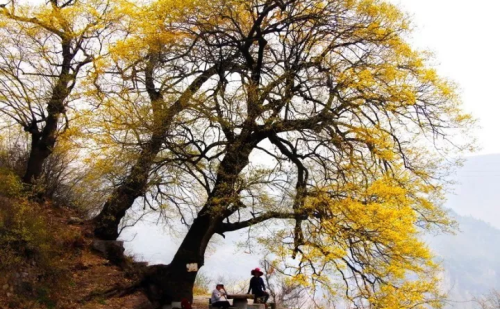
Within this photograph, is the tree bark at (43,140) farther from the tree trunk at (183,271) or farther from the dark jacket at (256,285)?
the dark jacket at (256,285)

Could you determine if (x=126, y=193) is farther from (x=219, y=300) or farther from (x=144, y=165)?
(x=219, y=300)

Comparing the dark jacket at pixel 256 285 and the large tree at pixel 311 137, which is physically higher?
the large tree at pixel 311 137

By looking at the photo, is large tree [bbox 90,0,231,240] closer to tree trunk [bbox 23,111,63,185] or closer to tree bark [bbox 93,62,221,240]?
tree bark [bbox 93,62,221,240]

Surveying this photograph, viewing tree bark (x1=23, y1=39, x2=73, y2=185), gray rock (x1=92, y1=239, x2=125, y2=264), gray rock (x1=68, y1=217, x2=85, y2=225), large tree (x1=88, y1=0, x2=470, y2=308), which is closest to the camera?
large tree (x1=88, y1=0, x2=470, y2=308)

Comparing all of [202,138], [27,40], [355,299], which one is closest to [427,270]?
[355,299]

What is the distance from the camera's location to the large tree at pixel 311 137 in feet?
38.8

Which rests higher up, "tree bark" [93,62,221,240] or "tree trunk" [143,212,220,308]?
"tree bark" [93,62,221,240]

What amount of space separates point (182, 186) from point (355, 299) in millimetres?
6479

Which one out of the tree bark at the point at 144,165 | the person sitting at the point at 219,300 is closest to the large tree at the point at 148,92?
the tree bark at the point at 144,165

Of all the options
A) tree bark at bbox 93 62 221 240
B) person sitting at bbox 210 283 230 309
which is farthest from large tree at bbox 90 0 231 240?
A: person sitting at bbox 210 283 230 309

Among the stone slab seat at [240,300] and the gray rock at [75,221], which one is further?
the gray rock at [75,221]

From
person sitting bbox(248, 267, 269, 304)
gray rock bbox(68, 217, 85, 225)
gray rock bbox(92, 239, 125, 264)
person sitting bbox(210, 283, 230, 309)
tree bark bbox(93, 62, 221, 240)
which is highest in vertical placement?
tree bark bbox(93, 62, 221, 240)

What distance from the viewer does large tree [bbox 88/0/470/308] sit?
11834 millimetres

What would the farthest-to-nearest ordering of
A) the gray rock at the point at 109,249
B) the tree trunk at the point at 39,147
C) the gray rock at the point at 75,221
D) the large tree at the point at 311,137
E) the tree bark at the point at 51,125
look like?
the gray rock at the point at 75,221, the tree trunk at the point at 39,147, the tree bark at the point at 51,125, the gray rock at the point at 109,249, the large tree at the point at 311,137
